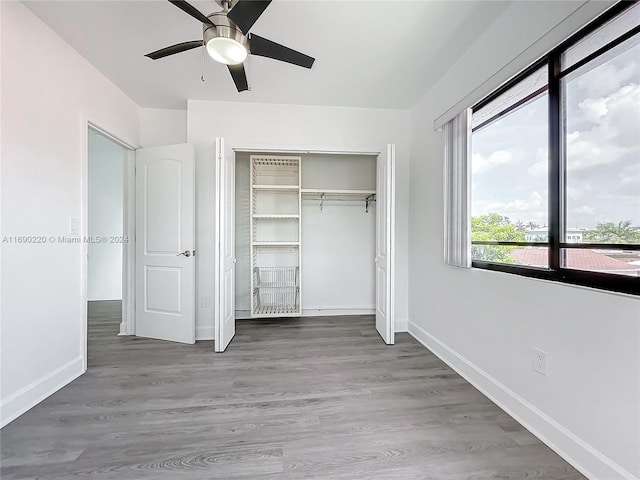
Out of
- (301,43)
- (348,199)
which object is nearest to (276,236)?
(348,199)

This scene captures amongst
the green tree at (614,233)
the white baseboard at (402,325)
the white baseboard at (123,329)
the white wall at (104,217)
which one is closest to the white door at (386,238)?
the white baseboard at (402,325)

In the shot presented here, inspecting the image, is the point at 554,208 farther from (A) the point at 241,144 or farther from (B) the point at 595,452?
(A) the point at 241,144

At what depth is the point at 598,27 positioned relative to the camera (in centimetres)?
132

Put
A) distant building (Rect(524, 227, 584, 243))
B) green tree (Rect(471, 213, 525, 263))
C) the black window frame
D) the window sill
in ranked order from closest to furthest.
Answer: the window sill
the black window frame
distant building (Rect(524, 227, 584, 243))
green tree (Rect(471, 213, 525, 263))

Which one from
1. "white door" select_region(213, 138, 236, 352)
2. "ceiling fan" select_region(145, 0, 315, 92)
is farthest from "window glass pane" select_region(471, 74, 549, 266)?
"white door" select_region(213, 138, 236, 352)

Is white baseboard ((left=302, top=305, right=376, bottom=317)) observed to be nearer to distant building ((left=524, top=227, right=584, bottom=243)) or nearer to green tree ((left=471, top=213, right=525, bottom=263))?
green tree ((left=471, top=213, right=525, bottom=263))

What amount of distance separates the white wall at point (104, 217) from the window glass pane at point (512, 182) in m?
5.11

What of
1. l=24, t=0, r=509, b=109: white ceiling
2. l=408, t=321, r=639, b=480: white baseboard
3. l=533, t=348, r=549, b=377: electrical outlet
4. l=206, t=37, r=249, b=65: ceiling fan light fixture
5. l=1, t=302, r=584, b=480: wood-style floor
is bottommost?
l=1, t=302, r=584, b=480: wood-style floor

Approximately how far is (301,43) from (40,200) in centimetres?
217

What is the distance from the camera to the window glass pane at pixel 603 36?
3.96ft

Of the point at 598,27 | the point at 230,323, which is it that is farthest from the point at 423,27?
the point at 230,323

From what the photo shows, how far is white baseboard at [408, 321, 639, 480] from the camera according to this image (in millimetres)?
1240

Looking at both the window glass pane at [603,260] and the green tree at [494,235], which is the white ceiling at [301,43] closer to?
the green tree at [494,235]

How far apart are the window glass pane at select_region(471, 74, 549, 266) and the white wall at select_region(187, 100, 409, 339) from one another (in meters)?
1.11
